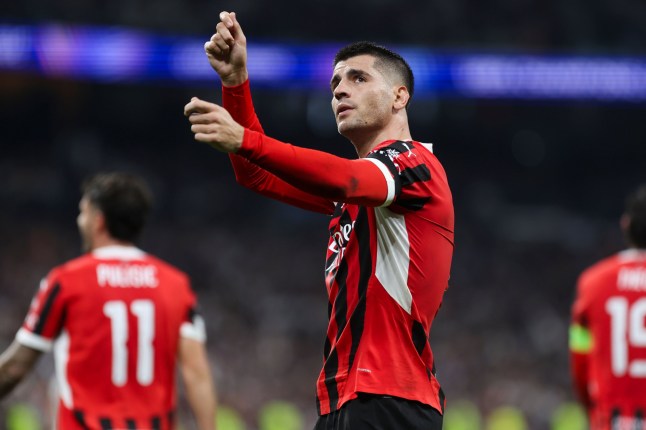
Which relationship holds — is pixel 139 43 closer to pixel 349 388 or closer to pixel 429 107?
pixel 429 107

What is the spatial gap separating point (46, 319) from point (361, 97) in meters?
1.76

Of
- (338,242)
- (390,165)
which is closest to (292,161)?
(390,165)

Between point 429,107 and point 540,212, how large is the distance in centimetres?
Result: 377

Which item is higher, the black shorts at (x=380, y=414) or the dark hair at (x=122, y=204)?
the dark hair at (x=122, y=204)

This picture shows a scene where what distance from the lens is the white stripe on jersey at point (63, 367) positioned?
4.64m

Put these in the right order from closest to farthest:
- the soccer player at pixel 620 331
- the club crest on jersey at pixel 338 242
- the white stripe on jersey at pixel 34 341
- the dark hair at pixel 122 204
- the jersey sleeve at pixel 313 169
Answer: the jersey sleeve at pixel 313 169, the club crest on jersey at pixel 338 242, the white stripe on jersey at pixel 34 341, the dark hair at pixel 122 204, the soccer player at pixel 620 331

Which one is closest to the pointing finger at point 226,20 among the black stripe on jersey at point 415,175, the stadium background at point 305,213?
the black stripe on jersey at point 415,175

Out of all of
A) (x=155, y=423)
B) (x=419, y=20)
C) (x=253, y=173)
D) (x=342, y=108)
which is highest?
(x=419, y=20)

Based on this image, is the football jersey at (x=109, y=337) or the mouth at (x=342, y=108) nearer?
the mouth at (x=342, y=108)

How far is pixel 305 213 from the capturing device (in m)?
22.7

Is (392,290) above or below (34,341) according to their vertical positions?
above

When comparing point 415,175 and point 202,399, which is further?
point 202,399

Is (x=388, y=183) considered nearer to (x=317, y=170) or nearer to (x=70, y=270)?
(x=317, y=170)

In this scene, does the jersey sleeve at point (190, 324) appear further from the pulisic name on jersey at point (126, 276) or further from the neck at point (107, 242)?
the neck at point (107, 242)
